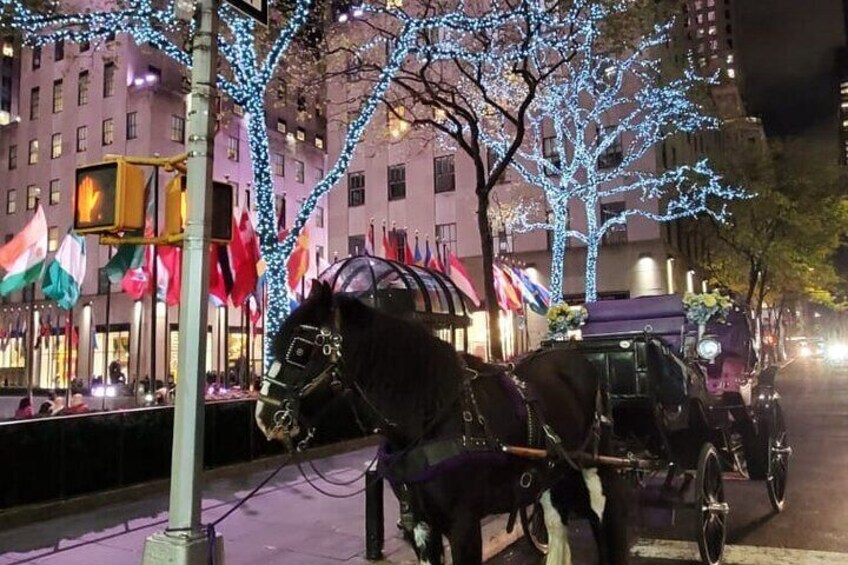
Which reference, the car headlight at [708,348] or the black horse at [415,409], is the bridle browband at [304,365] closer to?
the black horse at [415,409]

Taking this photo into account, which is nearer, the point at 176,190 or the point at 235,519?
the point at 176,190

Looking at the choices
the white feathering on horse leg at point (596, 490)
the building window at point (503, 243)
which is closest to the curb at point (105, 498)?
the white feathering on horse leg at point (596, 490)

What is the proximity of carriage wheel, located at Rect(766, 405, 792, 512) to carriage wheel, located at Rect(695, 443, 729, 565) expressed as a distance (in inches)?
75.8

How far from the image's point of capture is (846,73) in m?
179

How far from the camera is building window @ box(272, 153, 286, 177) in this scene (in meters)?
47.6

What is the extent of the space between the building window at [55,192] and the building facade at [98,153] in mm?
85

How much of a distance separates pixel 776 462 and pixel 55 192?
43.9 m

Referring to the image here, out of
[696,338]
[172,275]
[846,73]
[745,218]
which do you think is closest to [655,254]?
[745,218]

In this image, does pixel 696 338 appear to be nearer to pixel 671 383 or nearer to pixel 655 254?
pixel 671 383

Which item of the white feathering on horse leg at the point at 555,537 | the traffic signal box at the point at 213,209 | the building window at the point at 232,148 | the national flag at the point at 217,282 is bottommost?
the white feathering on horse leg at the point at 555,537

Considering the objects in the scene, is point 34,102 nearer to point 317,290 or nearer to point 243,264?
point 243,264

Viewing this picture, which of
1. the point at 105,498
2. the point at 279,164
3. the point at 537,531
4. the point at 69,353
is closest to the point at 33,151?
the point at 279,164

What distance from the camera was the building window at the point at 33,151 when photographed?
4486 centimetres

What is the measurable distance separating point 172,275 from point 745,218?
32.5 meters
